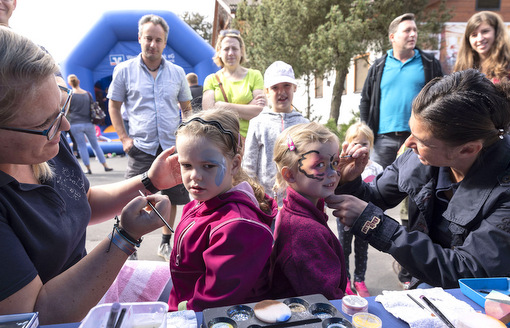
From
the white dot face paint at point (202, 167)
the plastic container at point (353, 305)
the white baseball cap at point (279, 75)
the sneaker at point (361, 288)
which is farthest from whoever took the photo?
the white baseball cap at point (279, 75)

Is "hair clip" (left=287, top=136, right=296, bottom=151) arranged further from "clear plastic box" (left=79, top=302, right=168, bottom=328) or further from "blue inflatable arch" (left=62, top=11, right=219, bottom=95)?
"blue inflatable arch" (left=62, top=11, right=219, bottom=95)

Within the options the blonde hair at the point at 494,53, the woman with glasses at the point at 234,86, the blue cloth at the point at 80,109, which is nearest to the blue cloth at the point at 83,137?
the blue cloth at the point at 80,109

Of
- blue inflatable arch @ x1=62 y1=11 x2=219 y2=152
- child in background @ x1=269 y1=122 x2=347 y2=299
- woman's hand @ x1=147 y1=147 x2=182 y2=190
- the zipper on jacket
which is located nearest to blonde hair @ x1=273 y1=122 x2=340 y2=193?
child in background @ x1=269 y1=122 x2=347 y2=299

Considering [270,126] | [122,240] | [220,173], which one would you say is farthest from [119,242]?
[270,126]

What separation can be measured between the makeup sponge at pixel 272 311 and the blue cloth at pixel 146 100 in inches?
107

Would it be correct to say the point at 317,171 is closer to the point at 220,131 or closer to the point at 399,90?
the point at 220,131

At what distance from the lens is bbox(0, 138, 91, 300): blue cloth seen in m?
1.02

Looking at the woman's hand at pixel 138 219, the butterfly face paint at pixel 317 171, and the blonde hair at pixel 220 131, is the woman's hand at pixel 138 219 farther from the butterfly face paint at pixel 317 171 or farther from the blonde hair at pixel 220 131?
the butterfly face paint at pixel 317 171

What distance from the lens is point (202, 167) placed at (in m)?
1.46

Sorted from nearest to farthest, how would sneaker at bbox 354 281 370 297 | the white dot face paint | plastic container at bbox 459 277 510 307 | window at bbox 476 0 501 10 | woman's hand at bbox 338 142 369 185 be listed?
plastic container at bbox 459 277 510 307 < the white dot face paint < woman's hand at bbox 338 142 369 185 < sneaker at bbox 354 281 370 297 < window at bbox 476 0 501 10

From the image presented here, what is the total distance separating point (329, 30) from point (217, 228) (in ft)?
30.8

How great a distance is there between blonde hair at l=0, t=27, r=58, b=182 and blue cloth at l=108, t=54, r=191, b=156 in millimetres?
2378

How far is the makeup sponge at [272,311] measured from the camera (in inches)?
35.2

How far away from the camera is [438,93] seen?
1451mm
